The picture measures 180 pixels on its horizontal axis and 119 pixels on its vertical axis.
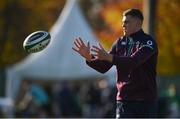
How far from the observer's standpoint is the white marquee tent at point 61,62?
89.5ft

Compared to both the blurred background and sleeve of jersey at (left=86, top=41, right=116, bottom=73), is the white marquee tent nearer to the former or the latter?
the blurred background

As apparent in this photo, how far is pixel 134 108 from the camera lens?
9.65 metres

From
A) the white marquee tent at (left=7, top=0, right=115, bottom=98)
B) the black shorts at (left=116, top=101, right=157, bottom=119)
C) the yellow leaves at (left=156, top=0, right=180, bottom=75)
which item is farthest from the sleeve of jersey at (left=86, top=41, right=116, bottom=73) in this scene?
the white marquee tent at (left=7, top=0, right=115, bottom=98)

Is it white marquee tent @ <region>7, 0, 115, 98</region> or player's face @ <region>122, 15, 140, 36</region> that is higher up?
white marquee tent @ <region>7, 0, 115, 98</region>

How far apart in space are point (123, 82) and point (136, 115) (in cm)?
49

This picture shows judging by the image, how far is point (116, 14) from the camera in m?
34.2

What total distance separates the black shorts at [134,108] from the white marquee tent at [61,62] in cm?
1726

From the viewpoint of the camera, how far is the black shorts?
9641 millimetres

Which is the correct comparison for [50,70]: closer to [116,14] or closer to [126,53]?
[116,14]

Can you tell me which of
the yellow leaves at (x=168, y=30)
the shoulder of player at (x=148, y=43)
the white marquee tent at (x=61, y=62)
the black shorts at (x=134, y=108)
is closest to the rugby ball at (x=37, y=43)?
the black shorts at (x=134, y=108)

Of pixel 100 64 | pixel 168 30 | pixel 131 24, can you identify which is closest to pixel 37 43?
pixel 100 64

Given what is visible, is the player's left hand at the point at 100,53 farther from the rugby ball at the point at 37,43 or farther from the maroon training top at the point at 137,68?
the rugby ball at the point at 37,43

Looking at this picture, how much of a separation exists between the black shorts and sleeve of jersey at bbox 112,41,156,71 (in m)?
0.58

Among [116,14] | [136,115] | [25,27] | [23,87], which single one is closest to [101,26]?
[25,27]
